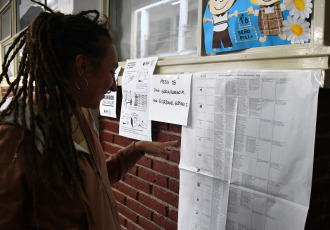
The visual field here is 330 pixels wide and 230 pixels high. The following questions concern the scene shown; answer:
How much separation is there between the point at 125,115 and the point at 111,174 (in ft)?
1.34

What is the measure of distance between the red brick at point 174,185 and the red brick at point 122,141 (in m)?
0.39

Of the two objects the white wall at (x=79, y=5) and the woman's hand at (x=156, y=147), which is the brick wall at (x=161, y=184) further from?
the white wall at (x=79, y=5)

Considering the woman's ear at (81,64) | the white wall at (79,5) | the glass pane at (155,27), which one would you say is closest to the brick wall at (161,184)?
the glass pane at (155,27)

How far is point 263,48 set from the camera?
0.93 meters

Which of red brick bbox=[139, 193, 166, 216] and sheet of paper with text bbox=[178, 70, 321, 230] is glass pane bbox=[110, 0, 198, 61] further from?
red brick bbox=[139, 193, 166, 216]

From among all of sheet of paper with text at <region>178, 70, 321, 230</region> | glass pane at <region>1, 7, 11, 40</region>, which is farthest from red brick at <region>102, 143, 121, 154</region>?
glass pane at <region>1, 7, 11, 40</region>

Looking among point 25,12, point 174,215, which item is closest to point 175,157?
point 174,215

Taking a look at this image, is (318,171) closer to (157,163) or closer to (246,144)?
(246,144)

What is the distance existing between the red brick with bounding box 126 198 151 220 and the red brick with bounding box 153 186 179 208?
149 mm

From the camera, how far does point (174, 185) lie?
1.31 meters

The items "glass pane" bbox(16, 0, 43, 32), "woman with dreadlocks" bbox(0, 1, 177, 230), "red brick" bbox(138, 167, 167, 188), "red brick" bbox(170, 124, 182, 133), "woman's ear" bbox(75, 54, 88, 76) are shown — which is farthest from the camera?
"glass pane" bbox(16, 0, 43, 32)

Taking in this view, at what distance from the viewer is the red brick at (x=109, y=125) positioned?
5.52 feet

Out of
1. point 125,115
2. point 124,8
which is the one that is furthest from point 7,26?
point 125,115

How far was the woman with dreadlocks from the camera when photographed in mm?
715
